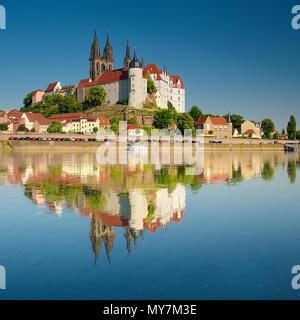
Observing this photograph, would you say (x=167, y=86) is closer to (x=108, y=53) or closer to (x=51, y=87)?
(x=108, y=53)

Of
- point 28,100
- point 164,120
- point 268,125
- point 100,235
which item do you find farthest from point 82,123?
point 100,235

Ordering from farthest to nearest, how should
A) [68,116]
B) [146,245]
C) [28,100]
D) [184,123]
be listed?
[28,100]
[68,116]
[184,123]
[146,245]

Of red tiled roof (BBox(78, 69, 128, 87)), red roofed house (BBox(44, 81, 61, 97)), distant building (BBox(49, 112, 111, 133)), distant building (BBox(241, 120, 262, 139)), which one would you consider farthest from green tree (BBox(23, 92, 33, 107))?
distant building (BBox(241, 120, 262, 139))

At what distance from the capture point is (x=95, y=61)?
15538 cm

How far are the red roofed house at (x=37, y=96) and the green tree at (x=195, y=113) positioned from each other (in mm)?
71999

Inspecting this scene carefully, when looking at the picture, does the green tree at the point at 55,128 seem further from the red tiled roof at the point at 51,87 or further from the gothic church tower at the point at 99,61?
the red tiled roof at the point at 51,87

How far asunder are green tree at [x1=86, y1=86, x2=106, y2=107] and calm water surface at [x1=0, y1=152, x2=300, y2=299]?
11824 cm

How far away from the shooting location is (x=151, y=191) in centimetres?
1977

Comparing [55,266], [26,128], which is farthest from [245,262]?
[26,128]

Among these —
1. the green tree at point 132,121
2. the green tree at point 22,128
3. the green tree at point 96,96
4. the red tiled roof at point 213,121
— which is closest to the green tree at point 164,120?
the green tree at point 132,121

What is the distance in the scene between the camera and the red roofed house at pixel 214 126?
124 meters

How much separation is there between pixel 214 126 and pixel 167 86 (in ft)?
108

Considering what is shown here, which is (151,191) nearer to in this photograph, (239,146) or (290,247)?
(290,247)
